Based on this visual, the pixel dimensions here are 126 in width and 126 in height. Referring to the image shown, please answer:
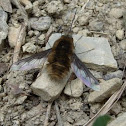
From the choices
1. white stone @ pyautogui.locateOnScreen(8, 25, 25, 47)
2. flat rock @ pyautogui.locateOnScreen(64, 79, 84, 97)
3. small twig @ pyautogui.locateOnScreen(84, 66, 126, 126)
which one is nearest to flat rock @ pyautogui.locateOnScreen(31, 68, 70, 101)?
flat rock @ pyautogui.locateOnScreen(64, 79, 84, 97)

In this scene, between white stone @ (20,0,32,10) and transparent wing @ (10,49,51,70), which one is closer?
transparent wing @ (10,49,51,70)

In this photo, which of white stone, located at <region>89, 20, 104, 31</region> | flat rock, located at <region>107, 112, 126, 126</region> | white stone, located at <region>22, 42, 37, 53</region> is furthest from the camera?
white stone, located at <region>89, 20, 104, 31</region>

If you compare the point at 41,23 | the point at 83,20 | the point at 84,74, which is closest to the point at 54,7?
the point at 41,23

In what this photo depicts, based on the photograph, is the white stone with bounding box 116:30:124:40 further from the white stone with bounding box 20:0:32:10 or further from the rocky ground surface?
the white stone with bounding box 20:0:32:10

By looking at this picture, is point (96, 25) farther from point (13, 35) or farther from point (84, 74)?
point (13, 35)

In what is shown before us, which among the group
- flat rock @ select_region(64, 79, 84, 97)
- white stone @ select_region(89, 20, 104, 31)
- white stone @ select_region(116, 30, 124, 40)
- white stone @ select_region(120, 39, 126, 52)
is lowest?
flat rock @ select_region(64, 79, 84, 97)

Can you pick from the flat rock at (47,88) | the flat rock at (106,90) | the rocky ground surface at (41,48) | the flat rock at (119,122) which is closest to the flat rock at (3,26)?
the rocky ground surface at (41,48)

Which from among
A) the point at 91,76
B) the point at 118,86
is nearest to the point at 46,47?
the point at 91,76

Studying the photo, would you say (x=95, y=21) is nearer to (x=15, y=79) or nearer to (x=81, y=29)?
(x=81, y=29)
